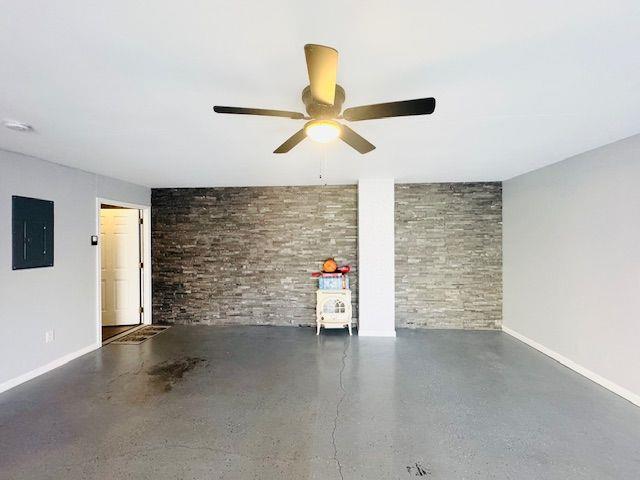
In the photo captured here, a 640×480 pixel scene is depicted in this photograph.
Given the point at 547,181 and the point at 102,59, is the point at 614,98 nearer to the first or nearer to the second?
the point at 547,181

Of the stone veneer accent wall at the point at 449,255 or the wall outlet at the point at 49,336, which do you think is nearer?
the wall outlet at the point at 49,336

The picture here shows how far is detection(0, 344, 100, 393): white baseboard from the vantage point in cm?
290

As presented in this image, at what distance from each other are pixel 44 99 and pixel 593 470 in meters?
4.20

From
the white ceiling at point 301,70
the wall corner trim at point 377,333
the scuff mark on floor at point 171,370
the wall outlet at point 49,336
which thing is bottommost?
the scuff mark on floor at point 171,370

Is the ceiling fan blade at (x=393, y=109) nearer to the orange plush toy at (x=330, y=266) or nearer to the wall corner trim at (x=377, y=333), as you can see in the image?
the orange plush toy at (x=330, y=266)

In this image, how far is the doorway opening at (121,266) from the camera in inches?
196

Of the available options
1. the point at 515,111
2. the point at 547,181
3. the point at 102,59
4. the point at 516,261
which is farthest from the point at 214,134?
the point at 516,261

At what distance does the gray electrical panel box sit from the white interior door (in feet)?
5.43

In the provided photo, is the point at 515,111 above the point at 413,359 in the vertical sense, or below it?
above

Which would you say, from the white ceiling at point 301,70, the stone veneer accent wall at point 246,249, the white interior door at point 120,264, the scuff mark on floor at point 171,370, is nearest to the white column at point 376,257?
the stone veneer accent wall at point 246,249

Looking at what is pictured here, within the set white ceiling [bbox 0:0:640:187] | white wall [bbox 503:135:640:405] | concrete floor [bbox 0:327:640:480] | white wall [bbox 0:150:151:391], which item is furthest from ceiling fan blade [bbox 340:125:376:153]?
white wall [bbox 0:150:151:391]

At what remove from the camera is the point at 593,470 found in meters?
1.87

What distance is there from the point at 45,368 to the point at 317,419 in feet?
10.3

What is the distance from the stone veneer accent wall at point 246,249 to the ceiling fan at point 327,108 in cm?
294
